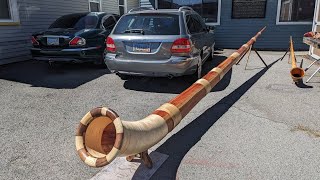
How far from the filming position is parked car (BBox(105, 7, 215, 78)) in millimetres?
5645

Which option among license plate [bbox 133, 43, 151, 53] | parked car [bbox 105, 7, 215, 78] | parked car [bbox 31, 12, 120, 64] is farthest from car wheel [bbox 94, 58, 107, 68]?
license plate [bbox 133, 43, 151, 53]

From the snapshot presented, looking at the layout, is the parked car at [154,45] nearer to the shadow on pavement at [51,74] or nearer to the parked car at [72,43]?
the shadow on pavement at [51,74]

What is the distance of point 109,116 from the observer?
2371 mm

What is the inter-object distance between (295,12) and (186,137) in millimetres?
10530

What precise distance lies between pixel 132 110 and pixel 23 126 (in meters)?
1.73

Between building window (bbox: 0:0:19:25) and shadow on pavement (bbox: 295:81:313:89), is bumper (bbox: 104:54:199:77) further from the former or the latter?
building window (bbox: 0:0:19:25)

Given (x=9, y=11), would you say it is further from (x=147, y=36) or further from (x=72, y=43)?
(x=147, y=36)

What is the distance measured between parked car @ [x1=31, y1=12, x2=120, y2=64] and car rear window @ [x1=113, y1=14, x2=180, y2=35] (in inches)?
74.9

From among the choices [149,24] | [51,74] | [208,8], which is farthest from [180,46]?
[208,8]

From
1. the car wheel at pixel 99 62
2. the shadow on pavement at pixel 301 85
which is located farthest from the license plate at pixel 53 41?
the shadow on pavement at pixel 301 85

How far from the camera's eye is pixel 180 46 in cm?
562

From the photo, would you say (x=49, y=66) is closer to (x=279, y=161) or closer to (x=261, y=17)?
(x=279, y=161)

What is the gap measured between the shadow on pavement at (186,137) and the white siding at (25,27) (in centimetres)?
740

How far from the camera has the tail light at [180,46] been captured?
5.60 meters
